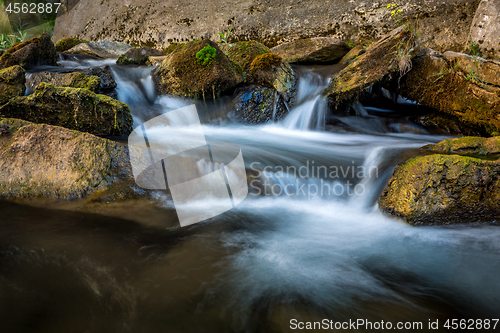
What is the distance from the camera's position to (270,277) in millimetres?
2377

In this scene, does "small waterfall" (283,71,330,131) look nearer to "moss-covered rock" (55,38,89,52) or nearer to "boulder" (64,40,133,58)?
"boulder" (64,40,133,58)

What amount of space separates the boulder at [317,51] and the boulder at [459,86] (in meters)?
2.21

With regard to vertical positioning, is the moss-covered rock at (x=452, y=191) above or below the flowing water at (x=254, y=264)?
above

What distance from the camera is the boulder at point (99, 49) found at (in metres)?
9.50

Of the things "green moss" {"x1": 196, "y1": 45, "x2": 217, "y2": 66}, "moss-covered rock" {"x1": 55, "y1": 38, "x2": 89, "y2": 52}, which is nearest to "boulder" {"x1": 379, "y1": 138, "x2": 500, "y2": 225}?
"green moss" {"x1": 196, "y1": 45, "x2": 217, "y2": 66}

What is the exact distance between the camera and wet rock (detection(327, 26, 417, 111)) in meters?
5.40

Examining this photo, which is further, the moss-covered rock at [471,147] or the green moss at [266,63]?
the green moss at [266,63]

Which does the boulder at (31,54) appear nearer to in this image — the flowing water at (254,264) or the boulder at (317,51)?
the flowing water at (254,264)

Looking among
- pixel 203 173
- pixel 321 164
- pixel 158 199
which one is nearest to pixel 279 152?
pixel 321 164

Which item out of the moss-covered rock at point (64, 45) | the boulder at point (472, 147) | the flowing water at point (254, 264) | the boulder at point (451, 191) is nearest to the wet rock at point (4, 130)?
the flowing water at point (254, 264)

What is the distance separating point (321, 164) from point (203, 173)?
5.87ft

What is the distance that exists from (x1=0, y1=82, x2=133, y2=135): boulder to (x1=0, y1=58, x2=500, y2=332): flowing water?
1.53 metres

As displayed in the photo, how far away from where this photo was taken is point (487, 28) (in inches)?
274

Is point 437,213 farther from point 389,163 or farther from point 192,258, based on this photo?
point 192,258
